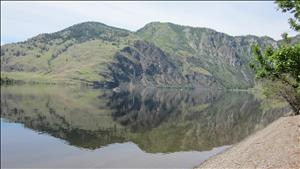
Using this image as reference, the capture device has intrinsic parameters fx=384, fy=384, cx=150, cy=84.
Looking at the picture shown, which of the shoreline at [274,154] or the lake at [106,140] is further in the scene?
the lake at [106,140]

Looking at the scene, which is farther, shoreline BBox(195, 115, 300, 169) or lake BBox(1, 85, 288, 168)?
lake BBox(1, 85, 288, 168)

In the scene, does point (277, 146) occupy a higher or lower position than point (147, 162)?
higher

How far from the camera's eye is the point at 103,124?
125m

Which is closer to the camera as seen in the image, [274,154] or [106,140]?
[274,154]

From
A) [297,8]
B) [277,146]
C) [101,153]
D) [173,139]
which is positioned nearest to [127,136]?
[173,139]

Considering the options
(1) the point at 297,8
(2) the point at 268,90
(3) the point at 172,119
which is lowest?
(3) the point at 172,119

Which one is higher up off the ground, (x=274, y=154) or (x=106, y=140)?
(x=274, y=154)

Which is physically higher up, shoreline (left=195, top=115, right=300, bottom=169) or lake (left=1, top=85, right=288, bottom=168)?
shoreline (left=195, top=115, right=300, bottom=169)

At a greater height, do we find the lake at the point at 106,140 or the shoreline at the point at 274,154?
the shoreline at the point at 274,154

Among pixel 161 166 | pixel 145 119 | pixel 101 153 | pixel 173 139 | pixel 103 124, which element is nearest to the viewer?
pixel 161 166

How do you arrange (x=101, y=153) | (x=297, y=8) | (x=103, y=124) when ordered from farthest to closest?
(x=103, y=124) → (x=101, y=153) → (x=297, y=8)

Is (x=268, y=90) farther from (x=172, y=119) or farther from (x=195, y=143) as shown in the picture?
(x=172, y=119)

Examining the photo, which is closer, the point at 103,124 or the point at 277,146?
the point at 277,146

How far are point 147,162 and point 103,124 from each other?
61.1 metres
